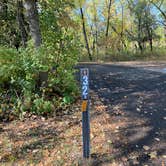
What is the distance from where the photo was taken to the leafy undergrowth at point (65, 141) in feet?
10.5

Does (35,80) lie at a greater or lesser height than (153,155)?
greater

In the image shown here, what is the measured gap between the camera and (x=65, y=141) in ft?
12.1

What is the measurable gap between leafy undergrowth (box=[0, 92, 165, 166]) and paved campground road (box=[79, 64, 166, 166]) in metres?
0.02

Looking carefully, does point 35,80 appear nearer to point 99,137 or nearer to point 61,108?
point 61,108

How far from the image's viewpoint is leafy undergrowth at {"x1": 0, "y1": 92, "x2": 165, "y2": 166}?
320cm

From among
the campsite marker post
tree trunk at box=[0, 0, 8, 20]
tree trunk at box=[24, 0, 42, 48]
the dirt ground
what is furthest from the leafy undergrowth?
tree trunk at box=[0, 0, 8, 20]

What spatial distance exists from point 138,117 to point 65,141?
5.31 ft

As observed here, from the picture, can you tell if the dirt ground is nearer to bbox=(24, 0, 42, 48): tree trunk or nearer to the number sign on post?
the number sign on post

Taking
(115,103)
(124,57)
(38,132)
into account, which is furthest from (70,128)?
(124,57)

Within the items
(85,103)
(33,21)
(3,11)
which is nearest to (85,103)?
(85,103)

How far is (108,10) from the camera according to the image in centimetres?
2817

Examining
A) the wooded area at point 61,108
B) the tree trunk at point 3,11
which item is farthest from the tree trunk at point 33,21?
the tree trunk at point 3,11

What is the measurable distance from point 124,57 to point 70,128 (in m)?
19.7

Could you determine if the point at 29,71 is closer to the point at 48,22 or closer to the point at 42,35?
the point at 42,35
